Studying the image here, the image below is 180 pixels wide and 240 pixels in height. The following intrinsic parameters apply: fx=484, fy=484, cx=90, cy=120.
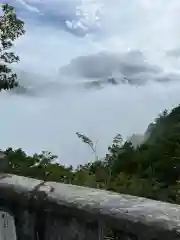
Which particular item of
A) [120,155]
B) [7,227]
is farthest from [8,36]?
[7,227]

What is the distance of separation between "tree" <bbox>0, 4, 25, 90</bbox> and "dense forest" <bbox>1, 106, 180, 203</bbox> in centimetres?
104

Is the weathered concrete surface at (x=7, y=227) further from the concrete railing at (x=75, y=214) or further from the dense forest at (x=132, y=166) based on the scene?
the dense forest at (x=132, y=166)

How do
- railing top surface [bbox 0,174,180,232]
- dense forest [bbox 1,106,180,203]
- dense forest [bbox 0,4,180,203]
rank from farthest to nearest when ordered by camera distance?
Result: dense forest [bbox 0,4,180,203], dense forest [bbox 1,106,180,203], railing top surface [bbox 0,174,180,232]

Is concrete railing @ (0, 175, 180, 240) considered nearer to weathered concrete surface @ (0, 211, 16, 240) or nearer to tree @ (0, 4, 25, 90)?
weathered concrete surface @ (0, 211, 16, 240)

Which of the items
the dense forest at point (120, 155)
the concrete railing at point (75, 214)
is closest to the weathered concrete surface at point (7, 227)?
the concrete railing at point (75, 214)

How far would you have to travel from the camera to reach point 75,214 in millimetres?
1701

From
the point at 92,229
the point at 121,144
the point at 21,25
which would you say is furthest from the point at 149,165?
the point at 92,229

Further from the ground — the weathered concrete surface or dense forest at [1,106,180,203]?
dense forest at [1,106,180,203]

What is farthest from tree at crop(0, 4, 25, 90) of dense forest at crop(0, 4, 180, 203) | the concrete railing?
the concrete railing

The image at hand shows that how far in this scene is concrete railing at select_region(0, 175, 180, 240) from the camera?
1451 mm

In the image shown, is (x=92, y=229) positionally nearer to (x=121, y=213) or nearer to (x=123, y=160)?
(x=121, y=213)

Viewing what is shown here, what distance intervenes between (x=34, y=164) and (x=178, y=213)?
3273 mm

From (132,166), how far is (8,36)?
2.36m

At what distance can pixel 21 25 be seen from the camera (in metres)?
6.42
